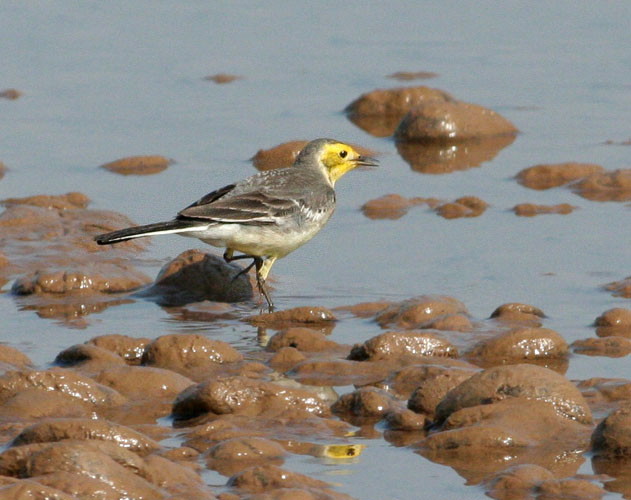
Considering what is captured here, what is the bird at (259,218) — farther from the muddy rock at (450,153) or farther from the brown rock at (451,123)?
the brown rock at (451,123)

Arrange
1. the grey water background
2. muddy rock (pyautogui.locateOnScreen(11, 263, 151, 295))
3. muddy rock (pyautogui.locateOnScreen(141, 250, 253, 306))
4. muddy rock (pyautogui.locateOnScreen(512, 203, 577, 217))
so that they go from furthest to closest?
muddy rock (pyautogui.locateOnScreen(512, 203, 577, 217)) < muddy rock (pyautogui.locateOnScreen(141, 250, 253, 306)) < muddy rock (pyautogui.locateOnScreen(11, 263, 151, 295)) < the grey water background

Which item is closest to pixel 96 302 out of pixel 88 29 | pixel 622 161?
pixel 622 161

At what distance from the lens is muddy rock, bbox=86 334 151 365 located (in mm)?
9156

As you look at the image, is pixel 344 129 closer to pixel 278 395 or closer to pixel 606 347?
pixel 606 347

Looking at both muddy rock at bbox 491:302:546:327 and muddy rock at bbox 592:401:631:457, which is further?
muddy rock at bbox 491:302:546:327

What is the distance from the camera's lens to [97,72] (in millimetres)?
18531

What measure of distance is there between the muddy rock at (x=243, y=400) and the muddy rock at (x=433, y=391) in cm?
47

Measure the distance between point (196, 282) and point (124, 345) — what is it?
6.52 feet

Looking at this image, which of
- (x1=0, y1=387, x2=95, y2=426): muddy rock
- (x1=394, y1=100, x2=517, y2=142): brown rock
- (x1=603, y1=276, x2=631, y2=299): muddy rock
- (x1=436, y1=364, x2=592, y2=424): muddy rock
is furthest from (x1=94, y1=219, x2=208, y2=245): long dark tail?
(x1=394, y1=100, x2=517, y2=142): brown rock

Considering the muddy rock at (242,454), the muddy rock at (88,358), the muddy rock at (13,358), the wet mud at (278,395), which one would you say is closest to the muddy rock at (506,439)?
the wet mud at (278,395)

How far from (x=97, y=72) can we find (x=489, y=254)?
7.99m

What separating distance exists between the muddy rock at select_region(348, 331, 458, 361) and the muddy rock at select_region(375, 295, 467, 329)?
668 millimetres

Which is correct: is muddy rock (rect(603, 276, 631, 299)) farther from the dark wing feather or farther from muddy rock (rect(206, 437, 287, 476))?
muddy rock (rect(206, 437, 287, 476))

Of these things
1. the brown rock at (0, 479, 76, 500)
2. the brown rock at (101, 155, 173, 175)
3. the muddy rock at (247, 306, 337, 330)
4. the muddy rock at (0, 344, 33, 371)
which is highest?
the brown rock at (0, 479, 76, 500)
